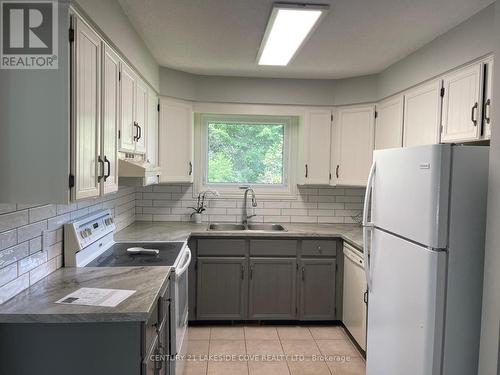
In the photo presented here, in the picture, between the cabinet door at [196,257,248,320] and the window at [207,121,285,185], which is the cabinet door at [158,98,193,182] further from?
the cabinet door at [196,257,248,320]

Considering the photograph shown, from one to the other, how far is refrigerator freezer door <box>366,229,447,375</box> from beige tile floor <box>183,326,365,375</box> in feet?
1.75

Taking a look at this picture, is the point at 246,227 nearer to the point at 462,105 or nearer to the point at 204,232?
the point at 204,232

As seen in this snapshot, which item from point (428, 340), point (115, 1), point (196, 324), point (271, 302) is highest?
point (115, 1)

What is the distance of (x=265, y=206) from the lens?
4.03 meters

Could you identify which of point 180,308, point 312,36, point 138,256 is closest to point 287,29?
point 312,36

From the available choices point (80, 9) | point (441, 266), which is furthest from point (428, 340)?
point (80, 9)

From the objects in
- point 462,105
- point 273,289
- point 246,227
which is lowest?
point 273,289

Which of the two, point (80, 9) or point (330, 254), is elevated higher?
point (80, 9)

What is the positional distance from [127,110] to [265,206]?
2.00 meters

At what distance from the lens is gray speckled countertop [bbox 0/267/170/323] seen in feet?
4.84

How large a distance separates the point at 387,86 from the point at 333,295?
6.47 feet

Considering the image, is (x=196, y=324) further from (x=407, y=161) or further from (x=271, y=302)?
(x=407, y=161)

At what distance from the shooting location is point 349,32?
2525 millimetres

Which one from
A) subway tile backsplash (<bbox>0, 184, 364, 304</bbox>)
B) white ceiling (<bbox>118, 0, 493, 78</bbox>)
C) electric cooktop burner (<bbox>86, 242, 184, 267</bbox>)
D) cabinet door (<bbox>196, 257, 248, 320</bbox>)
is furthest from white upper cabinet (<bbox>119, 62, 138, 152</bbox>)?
cabinet door (<bbox>196, 257, 248, 320</bbox>)
